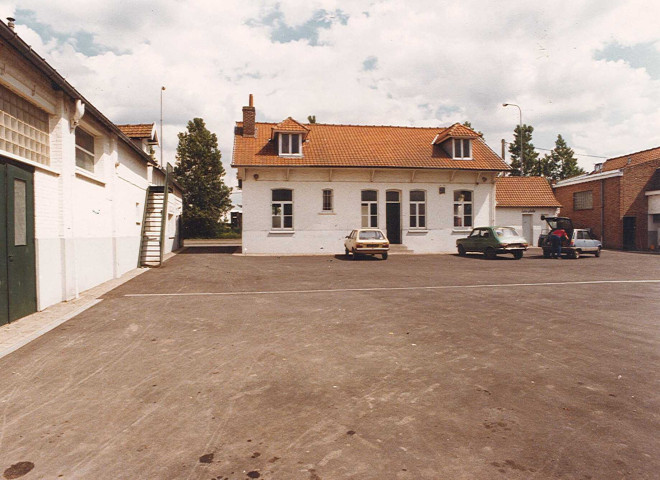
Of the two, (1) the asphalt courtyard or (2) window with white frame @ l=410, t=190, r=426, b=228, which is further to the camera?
(2) window with white frame @ l=410, t=190, r=426, b=228

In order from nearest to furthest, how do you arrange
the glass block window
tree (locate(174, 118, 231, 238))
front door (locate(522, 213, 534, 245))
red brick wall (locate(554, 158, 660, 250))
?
the glass block window
red brick wall (locate(554, 158, 660, 250))
front door (locate(522, 213, 534, 245))
tree (locate(174, 118, 231, 238))

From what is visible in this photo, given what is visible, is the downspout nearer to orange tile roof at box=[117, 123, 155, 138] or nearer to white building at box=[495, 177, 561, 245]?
white building at box=[495, 177, 561, 245]

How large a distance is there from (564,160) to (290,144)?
47739 millimetres

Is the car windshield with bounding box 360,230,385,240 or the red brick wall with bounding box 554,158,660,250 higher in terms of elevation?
the red brick wall with bounding box 554,158,660,250

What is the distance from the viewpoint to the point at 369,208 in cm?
2445

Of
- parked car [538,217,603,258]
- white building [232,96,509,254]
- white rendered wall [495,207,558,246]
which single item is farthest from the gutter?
white rendered wall [495,207,558,246]

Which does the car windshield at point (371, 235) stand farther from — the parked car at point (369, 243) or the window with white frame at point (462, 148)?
the window with white frame at point (462, 148)

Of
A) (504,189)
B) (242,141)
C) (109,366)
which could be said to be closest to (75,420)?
(109,366)

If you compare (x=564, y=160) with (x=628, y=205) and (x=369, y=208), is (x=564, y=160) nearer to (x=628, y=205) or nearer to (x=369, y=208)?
(x=628, y=205)

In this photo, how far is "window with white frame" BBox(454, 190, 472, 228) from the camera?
83.6 feet

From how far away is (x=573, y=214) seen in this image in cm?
3462

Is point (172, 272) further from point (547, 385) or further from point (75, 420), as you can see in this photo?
point (547, 385)

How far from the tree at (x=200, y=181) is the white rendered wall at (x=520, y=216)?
27329 millimetres

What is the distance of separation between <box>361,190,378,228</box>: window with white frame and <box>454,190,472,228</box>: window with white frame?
5189 millimetres
